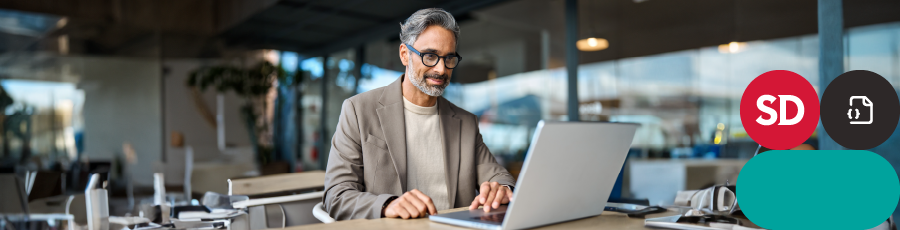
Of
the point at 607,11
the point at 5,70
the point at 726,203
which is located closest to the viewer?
the point at 726,203

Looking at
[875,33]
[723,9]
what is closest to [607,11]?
[723,9]

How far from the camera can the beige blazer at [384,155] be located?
6.02 ft

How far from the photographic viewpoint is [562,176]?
1194 millimetres

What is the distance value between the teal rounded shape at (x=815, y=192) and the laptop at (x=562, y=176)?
39 centimetres

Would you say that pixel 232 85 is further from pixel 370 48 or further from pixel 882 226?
pixel 882 226

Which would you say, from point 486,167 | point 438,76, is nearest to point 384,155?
point 438,76

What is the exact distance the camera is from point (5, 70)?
7398 mm

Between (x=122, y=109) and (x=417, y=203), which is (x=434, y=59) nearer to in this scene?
(x=417, y=203)

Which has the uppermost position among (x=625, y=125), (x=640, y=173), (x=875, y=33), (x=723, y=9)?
(x=723, y=9)

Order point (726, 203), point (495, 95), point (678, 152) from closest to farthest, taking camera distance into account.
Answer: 1. point (726, 203)
2. point (678, 152)
3. point (495, 95)

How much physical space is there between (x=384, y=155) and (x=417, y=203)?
523mm

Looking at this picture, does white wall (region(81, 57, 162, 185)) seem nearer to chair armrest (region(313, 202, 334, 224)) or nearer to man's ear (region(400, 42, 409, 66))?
chair armrest (region(313, 202, 334, 224))

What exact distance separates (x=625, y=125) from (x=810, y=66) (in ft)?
11.6

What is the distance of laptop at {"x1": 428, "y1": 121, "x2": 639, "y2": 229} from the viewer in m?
1.09
